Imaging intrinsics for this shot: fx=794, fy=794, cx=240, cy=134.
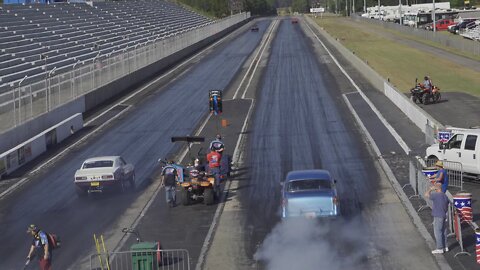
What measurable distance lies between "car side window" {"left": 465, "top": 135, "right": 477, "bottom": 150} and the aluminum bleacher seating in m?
21.8

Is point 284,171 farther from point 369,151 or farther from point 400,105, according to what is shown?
point 400,105

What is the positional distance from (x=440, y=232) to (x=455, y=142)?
9138 mm

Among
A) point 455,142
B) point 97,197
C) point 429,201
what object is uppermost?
point 455,142

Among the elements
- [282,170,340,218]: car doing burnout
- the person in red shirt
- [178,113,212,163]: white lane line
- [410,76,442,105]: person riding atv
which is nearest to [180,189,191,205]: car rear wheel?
the person in red shirt

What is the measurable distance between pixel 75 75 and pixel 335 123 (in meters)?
15.8

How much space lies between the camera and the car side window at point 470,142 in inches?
961

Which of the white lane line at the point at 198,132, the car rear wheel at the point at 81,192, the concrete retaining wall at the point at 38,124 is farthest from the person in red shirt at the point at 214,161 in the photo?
the concrete retaining wall at the point at 38,124

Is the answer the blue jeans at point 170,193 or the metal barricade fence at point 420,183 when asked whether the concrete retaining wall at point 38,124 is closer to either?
the blue jeans at point 170,193

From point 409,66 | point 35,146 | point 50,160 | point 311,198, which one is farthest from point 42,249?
point 409,66

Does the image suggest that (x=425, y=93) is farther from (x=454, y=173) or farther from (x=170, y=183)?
(x=170, y=183)

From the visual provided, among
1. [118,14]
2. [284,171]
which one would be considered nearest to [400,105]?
[284,171]

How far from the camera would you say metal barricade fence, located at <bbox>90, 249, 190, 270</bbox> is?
15875mm

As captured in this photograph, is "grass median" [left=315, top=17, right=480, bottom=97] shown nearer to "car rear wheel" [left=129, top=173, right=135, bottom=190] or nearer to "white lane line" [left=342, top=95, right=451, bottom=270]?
"white lane line" [left=342, top=95, right=451, bottom=270]

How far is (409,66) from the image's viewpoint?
63.5 meters
